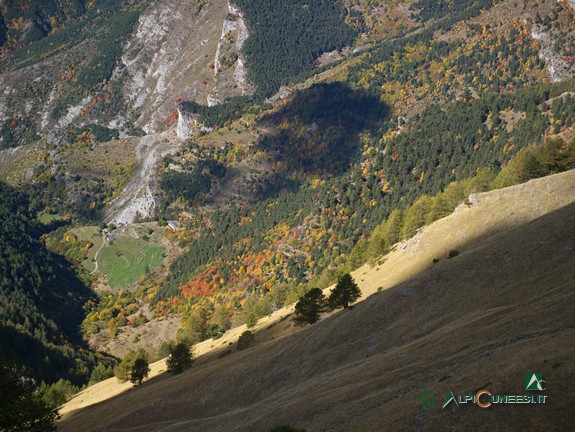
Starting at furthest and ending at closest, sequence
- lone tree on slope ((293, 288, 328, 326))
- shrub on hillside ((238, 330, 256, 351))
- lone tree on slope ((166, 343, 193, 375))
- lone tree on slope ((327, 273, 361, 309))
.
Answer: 1. lone tree on slope ((166, 343, 193, 375))
2. shrub on hillside ((238, 330, 256, 351))
3. lone tree on slope ((293, 288, 328, 326))
4. lone tree on slope ((327, 273, 361, 309))

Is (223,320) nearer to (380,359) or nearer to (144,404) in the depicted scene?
(144,404)

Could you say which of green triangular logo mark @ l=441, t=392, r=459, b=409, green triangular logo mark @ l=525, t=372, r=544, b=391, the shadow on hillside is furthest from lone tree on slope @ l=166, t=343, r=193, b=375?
green triangular logo mark @ l=525, t=372, r=544, b=391

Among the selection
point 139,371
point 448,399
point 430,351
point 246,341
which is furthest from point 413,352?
point 139,371

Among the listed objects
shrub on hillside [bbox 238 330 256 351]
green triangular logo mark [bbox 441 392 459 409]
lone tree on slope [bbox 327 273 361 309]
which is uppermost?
green triangular logo mark [bbox 441 392 459 409]

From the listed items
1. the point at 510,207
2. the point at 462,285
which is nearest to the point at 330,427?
the point at 462,285

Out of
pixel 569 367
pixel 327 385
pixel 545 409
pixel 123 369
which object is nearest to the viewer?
pixel 545 409

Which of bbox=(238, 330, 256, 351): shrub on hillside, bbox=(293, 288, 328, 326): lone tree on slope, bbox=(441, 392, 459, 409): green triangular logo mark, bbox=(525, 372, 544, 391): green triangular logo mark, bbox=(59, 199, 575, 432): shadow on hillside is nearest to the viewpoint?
bbox=(525, 372, 544, 391): green triangular logo mark

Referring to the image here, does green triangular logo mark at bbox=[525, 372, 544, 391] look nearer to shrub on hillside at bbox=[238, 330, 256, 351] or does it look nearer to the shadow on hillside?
the shadow on hillside
